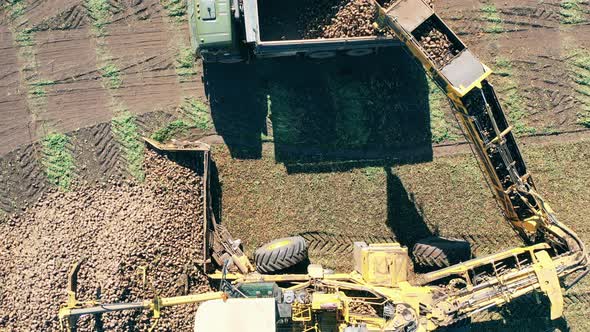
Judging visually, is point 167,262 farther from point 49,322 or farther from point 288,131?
point 288,131

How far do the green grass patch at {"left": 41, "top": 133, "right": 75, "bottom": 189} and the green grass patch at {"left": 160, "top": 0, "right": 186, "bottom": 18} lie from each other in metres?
4.66

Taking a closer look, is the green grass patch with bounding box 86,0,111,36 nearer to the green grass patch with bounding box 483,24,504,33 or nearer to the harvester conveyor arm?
the harvester conveyor arm

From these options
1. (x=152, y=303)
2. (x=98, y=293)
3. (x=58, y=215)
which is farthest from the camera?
(x=58, y=215)

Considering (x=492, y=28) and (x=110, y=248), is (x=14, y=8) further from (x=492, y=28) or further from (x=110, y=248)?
(x=492, y=28)

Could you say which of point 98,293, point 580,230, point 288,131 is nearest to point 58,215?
point 98,293

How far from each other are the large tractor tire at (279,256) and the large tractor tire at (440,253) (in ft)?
10.2

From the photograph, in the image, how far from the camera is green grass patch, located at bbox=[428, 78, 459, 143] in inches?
624

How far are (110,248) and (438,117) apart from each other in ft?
31.8

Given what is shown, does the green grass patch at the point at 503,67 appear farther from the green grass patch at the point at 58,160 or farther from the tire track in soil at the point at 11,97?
the tire track in soil at the point at 11,97

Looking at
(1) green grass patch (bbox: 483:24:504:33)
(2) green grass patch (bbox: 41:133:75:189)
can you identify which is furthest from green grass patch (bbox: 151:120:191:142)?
(1) green grass patch (bbox: 483:24:504:33)

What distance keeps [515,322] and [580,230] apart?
3204mm

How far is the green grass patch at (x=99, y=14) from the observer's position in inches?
622

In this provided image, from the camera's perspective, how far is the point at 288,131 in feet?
51.8

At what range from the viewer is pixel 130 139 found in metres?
15.7
